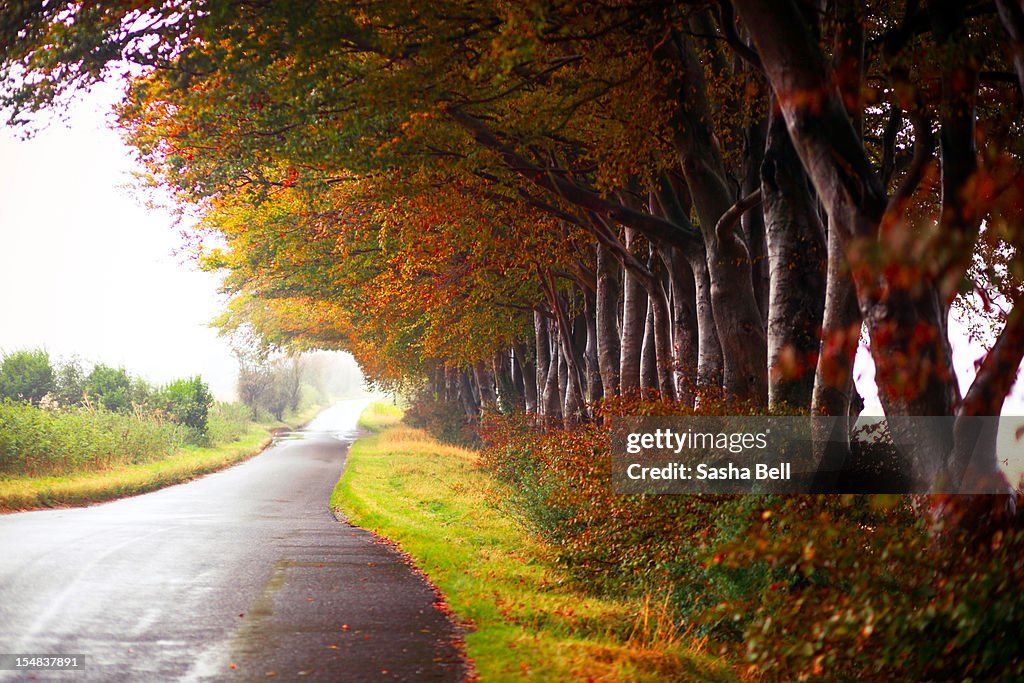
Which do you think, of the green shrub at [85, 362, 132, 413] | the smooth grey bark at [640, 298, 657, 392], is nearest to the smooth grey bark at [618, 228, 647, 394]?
the smooth grey bark at [640, 298, 657, 392]

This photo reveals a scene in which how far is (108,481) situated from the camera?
884 inches

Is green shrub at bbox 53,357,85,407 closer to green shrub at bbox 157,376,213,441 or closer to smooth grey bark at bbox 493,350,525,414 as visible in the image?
green shrub at bbox 157,376,213,441

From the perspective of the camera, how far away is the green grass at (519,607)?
7410 mm

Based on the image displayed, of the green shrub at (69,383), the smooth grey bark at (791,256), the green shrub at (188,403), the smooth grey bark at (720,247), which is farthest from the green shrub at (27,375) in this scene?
the smooth grey bark at (791,256)

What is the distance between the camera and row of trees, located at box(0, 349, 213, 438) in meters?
38.4

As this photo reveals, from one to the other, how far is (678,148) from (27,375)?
3402 cm

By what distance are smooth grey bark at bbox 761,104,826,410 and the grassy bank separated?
14605 millimetres

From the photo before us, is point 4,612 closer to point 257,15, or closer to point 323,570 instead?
point 323,570

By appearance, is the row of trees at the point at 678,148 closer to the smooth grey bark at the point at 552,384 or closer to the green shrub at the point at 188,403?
the smooth grey bark at the point at 552,384

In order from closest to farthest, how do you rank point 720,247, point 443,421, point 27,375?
point 720,247, point 27,375, point 443,421

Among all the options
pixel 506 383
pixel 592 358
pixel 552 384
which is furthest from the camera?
pixel 506 383

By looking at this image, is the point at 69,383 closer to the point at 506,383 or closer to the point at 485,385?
the point at 485,385

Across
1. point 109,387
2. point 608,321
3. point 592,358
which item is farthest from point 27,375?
point 608,321

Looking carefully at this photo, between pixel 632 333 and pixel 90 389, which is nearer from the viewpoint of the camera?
pixel 632 333
